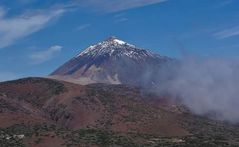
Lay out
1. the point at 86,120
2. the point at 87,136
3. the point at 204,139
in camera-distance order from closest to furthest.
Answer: the point at 87,136 → the point at 204,139 → the point at 86,120

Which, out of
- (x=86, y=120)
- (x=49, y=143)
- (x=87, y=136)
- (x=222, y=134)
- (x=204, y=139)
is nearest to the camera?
(x=49, y=143)

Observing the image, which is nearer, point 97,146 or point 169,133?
point 97,146

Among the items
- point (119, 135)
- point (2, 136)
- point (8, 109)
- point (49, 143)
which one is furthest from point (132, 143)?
point (8, 109)

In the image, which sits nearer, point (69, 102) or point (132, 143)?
point (132, 143)

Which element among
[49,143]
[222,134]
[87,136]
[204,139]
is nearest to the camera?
[49,143]

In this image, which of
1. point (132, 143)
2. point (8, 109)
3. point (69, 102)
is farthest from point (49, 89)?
point (132, 143)

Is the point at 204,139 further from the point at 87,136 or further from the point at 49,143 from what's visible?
the point at 49,143

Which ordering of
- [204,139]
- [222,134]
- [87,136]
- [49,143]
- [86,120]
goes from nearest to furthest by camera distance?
[49,143]
[87,136]
[204,139]
[86,120]
[222,134]

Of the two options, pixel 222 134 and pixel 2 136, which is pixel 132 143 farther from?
pixel 222 134

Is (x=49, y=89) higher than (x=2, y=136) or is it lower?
higher
